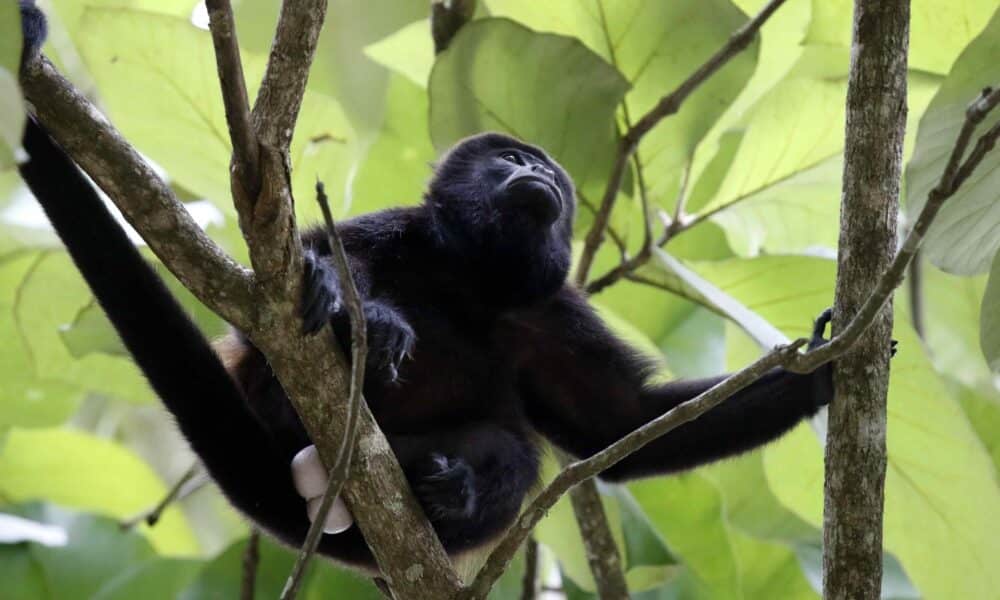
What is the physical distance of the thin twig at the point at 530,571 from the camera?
319 centimetres

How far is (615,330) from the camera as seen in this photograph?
320 cm

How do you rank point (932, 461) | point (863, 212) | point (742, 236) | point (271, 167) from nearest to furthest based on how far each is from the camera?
point (271, 167) → point (863, 212) → point (932, 461) → point (742, 236)

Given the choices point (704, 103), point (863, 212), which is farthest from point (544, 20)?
point (863, 212)

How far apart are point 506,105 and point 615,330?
2.12 ft

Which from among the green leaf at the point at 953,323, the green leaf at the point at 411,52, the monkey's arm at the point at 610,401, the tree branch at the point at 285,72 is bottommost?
the tree branch at the point at 285,72

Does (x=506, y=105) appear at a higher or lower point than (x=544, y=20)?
lower

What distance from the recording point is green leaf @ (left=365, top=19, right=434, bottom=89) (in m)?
3.35

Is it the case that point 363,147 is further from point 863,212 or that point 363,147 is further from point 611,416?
point 863,212

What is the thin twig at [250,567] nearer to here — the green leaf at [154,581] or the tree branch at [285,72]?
the green leaf at [154,581]

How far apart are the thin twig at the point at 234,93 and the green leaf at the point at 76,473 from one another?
2.40 m

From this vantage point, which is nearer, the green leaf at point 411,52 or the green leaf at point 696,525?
the green leaf at point 696,525

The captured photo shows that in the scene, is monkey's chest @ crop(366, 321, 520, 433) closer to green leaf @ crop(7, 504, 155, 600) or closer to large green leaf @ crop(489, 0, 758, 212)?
large green leaf @ crop(489, 0, 758, 212)

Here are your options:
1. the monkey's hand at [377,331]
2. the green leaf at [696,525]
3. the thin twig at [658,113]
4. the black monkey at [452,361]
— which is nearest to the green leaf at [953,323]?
the green leaf at [696,525]

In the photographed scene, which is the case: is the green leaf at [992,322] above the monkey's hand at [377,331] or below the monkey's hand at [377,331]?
above
